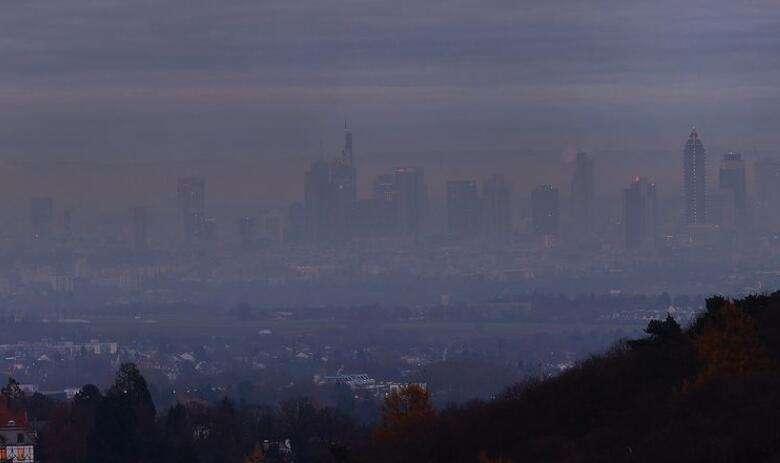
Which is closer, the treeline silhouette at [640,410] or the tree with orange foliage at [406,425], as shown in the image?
the treeline silhouette at [640,410]

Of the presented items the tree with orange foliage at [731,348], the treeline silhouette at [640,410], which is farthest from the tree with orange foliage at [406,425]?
the tree with orange foliage at [731,348]

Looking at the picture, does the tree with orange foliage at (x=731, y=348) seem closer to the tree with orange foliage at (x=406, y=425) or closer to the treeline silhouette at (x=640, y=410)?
the treeline silhouette at (x=640, y=410)

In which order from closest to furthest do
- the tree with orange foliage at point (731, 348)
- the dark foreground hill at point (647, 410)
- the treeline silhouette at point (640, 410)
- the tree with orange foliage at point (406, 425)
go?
the dark foreground hill at point (647, 410), the treeline silhouette at point (640, 410), the tree with orange foliage at point (731, 348), the tree with orange foliage at point (406, 425)

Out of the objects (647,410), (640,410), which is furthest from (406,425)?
(647,410)

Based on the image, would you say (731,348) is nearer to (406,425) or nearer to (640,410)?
(640,410)

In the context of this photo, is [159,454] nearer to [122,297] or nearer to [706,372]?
[706,372]

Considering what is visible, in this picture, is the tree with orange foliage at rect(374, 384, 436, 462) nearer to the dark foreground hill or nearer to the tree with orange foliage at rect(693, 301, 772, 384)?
the dark foreground hill
